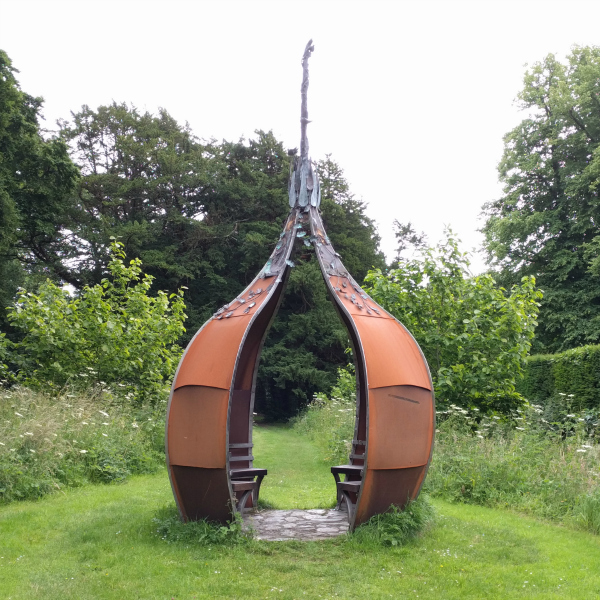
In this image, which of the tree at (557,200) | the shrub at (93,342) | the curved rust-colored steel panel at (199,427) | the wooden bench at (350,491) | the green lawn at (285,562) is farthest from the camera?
the tree at (557,200)

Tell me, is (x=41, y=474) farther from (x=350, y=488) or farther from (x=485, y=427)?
(x=485, y=427)

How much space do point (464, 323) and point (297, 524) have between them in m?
4.85

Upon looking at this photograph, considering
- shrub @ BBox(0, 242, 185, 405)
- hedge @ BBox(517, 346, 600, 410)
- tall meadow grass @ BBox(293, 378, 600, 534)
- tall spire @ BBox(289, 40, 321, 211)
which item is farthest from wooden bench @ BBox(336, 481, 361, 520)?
shrub @ BBox(0, 242, 185, 405)

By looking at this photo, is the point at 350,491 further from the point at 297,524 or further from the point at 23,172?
the point at 23,172

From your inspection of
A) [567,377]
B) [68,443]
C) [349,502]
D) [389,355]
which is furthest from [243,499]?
[567,377]

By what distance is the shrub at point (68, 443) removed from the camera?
726cm

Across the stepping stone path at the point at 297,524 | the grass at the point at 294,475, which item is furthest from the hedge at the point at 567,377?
the stepping stone path at the point at 297,524

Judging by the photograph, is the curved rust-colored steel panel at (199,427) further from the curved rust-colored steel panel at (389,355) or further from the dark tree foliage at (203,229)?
the dark tree foliage at (203,229)

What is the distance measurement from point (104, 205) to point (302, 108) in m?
18.2

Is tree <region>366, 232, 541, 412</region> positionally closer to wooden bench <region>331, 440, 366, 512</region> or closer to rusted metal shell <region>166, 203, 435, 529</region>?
wooden bench <region>331, 440, 366, 512</region>

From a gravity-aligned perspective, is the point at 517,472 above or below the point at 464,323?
below

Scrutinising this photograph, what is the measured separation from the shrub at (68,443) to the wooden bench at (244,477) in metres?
2.24

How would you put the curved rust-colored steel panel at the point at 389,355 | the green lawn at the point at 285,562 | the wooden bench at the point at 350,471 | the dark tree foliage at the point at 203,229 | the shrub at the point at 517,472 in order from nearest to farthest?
the green lawn at the point at 285,562 → the curved rust-colored steel panel at the point at 389,355 → the wooden bench at the point at 350,471 → the shrub at the point at 517,472 → the dark tree foliage at the point at 203,229

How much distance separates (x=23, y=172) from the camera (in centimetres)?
1493
